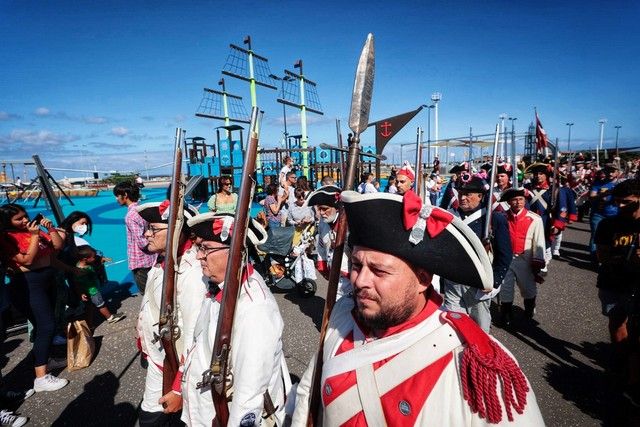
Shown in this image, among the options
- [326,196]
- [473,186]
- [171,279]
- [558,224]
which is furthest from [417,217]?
[558,224]

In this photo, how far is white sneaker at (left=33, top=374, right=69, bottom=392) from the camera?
3.84m

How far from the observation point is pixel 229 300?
180 cm

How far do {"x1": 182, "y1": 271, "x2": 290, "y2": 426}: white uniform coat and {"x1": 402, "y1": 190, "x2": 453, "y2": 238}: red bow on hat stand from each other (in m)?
1.12

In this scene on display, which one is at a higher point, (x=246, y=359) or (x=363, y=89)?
(x=363, y=89)

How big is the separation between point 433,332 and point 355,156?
34.9 inches

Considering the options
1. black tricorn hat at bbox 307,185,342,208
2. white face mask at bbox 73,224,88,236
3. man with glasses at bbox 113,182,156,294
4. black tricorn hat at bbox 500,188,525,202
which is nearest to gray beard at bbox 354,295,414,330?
black tricorn hat at bbox 307,185,342,208

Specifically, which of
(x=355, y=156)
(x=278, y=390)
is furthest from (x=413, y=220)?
(x=278, y=390)

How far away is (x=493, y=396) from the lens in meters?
1.09

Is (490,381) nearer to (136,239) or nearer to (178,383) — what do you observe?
(178,383)

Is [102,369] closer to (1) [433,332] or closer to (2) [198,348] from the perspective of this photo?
(2) [198,348]

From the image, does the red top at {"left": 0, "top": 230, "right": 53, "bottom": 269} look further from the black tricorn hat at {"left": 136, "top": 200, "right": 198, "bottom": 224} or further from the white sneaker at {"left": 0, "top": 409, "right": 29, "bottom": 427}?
the black tricorn hat at {"left": 136, "top": 200, "right": 198, "bottom": 224}

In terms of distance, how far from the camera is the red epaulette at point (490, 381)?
3.56 ft

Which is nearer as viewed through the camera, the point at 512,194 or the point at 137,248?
the point at 512,194

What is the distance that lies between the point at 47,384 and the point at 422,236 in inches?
193
